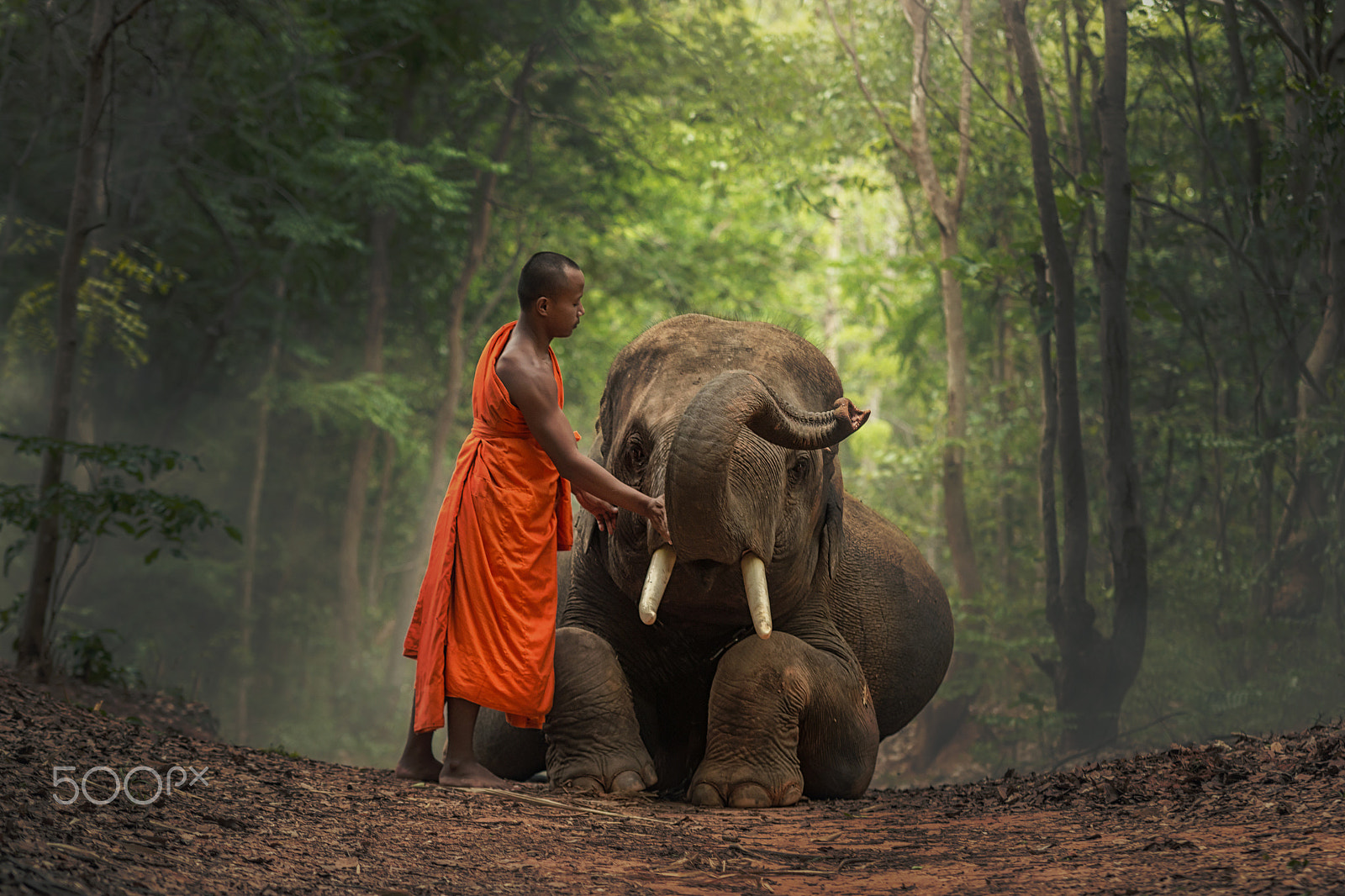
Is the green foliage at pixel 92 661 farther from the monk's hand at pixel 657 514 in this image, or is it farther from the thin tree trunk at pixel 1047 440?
the thin tree trunk at pixel 1047 440

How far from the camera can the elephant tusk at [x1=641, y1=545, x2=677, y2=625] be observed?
3.55m

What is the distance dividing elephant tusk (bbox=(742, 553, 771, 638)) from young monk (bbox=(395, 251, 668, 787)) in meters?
0.50

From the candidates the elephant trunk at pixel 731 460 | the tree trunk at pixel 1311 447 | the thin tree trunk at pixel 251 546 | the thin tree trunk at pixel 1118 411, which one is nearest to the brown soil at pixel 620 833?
the elephant trunk at pixel 731 460

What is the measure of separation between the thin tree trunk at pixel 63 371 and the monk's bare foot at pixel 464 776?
9.28 feet

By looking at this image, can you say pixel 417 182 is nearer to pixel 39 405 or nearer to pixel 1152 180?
pixel 39 405

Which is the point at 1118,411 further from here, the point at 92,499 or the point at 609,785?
the point at 92,499

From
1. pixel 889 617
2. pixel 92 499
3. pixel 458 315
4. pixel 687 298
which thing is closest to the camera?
pixel 889 617

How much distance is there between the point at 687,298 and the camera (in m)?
15.6

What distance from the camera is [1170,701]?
653cm

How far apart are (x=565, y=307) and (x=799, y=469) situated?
1.04 meters

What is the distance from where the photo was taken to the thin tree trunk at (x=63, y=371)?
556 centimetres

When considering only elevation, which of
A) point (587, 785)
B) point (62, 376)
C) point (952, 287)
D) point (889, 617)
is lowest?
point (587, 785)

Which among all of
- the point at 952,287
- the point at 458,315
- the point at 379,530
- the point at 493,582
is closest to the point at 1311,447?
the point at 952,287

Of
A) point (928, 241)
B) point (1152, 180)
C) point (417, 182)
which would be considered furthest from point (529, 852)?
point (417, 182)
